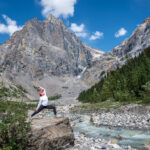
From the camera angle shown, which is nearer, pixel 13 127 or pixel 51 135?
pixel 13 127

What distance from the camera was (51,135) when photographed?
30.7 ft

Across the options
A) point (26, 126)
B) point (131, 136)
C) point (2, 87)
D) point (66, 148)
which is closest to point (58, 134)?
point (66, 148)

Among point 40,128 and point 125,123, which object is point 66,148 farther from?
point 125,123

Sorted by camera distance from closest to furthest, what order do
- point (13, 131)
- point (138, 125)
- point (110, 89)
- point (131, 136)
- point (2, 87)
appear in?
point (13, 131)
point (2, 87)
point (131, 136)
point (138, 125)
point (110, 89)

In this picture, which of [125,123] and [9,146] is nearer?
[9,146]

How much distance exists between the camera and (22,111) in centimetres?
819

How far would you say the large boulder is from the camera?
860cm

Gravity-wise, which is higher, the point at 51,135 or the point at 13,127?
the point at 13,127

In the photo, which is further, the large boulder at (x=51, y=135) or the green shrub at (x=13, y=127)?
the large boulder at (x=51, y=135)

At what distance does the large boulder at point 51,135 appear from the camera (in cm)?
860

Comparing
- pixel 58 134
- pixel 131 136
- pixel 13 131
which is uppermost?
pixel 13 131

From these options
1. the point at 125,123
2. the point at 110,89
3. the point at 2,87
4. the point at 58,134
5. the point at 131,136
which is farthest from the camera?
the point at 110,89

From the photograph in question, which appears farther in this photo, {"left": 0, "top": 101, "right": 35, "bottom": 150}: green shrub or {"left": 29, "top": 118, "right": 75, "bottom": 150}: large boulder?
{"left": 29, "top": 118, "right": 75, "bottom": 150}: large boulder

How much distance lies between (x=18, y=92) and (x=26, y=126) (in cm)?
180
